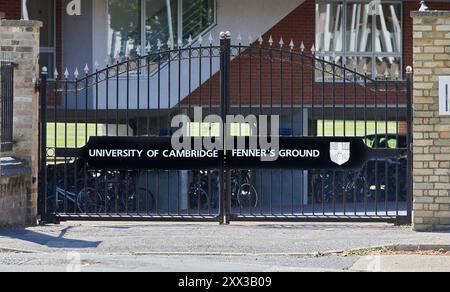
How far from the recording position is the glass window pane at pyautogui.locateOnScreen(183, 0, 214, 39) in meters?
19.6

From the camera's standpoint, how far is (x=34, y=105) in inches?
510

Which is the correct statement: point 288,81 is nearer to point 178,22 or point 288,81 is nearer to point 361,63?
point 361,63

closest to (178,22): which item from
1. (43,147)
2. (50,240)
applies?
(43,147)

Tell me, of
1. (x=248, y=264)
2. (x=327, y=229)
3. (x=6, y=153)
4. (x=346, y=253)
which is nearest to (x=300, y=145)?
(x=327, y=229)

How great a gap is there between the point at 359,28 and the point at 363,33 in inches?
5.9

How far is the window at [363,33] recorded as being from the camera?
20797mm

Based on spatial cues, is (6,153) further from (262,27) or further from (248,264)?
(262,27)

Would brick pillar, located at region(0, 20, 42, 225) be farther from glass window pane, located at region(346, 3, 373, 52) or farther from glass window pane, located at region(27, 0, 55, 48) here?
glass window pane, located at region(346, 3, 373, 52)

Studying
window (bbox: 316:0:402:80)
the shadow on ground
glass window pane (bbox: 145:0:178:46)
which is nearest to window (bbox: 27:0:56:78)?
glass window pane (bbox: 145:0:178:46)

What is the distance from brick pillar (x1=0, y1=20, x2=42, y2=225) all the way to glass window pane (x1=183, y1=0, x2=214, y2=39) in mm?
7075

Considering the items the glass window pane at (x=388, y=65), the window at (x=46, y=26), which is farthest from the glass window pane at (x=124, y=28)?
the glass window pane at (x=388, y=65)

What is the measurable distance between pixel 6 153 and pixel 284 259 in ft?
15.0

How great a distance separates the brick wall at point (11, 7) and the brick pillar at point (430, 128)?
10483 mm

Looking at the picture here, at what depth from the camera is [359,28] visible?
69.1ft
